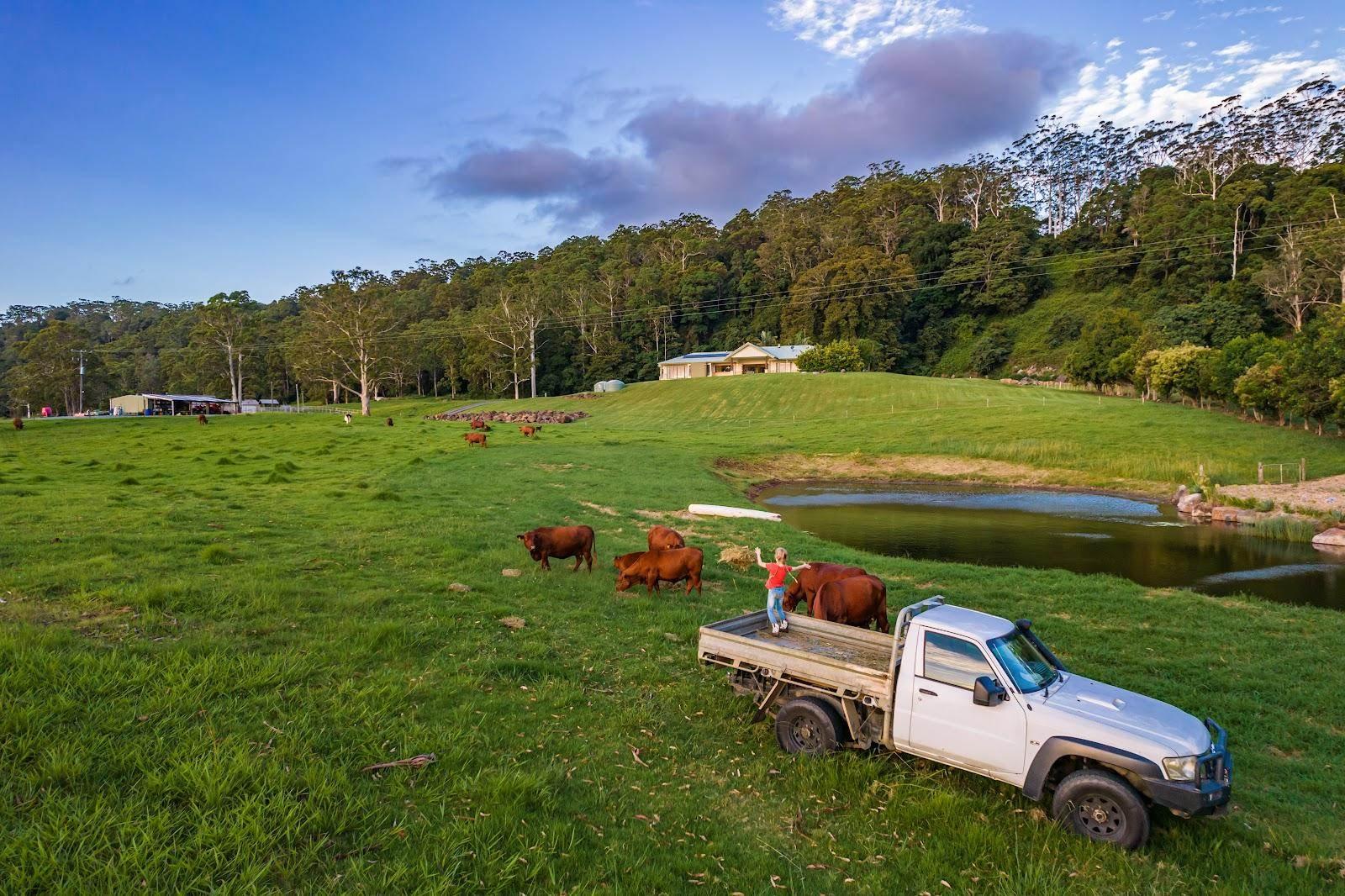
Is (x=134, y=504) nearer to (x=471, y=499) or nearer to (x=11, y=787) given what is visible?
(x=471, y=499)

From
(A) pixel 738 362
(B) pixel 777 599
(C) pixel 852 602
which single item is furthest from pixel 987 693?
(A) pixel 738 362

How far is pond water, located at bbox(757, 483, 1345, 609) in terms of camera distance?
70.0 feet

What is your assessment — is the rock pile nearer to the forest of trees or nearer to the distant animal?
the forest of trees

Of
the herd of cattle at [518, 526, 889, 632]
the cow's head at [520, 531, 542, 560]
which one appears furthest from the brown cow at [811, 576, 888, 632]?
the cow's head at [520, 531, 542, 560]

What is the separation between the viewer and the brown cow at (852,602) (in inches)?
450

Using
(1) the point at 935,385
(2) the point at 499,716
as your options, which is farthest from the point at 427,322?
(2) the point at 499,716

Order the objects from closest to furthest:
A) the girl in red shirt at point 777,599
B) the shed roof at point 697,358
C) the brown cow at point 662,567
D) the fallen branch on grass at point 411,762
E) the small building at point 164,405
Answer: the fallen branch on grass at point 411,762 < the girl in red shirt at point 777,599 < the brown cow at point 662,567 < the small building at point 164,405 < the shed roof at point 697,358

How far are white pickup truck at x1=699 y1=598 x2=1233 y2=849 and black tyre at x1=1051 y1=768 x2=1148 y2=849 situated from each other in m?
0.01

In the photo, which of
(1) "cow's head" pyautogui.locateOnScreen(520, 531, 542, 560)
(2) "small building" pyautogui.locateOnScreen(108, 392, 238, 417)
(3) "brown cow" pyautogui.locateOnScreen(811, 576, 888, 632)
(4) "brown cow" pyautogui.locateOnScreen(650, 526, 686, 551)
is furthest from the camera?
(2) "small building" pyautogui.locateOnScreen(108, 392, 238, 417)

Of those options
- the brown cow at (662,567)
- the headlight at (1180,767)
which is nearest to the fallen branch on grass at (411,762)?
the headlight at (1180,767)

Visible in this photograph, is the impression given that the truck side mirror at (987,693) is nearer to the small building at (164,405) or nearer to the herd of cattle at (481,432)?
the herd of cattle at (481,432)

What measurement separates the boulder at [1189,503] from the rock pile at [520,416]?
169 ft

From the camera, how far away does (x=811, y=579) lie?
1302 cm

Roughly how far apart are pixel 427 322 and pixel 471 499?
113 metres
